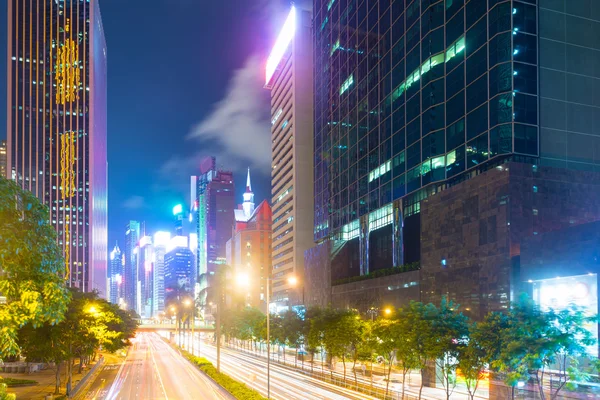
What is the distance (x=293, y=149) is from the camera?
16412cm

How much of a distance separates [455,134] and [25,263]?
6031 cm

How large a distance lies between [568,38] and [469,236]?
23.5 meters

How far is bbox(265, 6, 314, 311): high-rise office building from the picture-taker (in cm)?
16362

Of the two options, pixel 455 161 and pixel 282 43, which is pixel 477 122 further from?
pixel 282 43

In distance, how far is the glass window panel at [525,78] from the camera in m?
59.3

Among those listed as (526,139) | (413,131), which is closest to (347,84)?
(413,131)

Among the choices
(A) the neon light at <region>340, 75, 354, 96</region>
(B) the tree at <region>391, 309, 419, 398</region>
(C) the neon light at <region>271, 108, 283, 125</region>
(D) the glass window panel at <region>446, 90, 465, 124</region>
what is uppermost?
(C) the neon light at <region>271, 108, 283, 125</region>

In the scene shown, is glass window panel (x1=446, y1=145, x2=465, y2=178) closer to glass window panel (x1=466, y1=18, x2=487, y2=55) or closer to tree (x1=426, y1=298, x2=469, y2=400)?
glass window panel (x1=466, y1=18, x2=487, y2=55)

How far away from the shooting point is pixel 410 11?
8100 centimetres

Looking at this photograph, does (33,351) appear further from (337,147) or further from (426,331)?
(337,147)

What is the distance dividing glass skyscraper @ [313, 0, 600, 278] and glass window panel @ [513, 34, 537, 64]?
12 centimetres

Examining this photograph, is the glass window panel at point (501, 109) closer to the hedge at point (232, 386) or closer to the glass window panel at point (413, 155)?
the glass window panel at point (413, 155)

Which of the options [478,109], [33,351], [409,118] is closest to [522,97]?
[478,109]

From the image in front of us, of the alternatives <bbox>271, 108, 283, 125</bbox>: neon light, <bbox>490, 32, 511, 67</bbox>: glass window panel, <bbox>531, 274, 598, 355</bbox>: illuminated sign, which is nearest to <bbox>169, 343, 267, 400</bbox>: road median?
<bbox>531, 274, 598, 355</bbox>: illuminated sign
